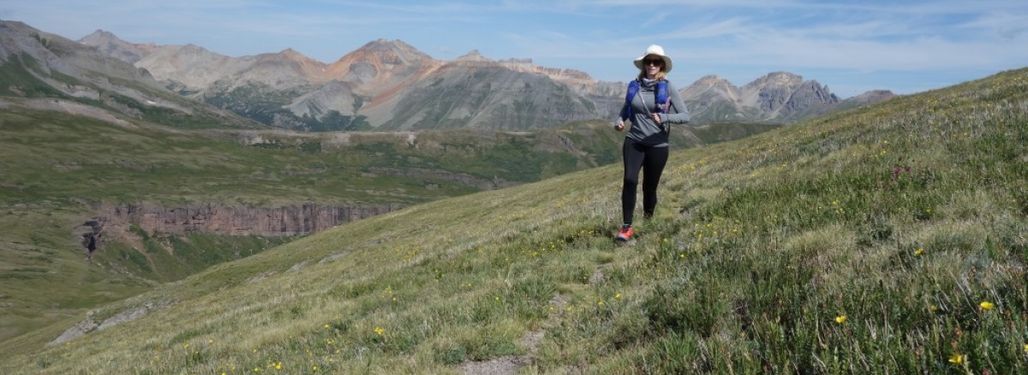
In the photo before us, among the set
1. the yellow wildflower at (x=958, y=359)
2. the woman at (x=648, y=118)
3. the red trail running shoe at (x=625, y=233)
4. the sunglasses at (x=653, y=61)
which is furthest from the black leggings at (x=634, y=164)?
the yellow wildflower at (x=958, y=359)

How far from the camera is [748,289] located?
6227 millimetres

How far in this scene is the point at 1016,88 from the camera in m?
22.0

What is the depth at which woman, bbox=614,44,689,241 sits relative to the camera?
39.5 feet

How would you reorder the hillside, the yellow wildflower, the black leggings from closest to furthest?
the yellow wildflower → the hillside → the black leggings

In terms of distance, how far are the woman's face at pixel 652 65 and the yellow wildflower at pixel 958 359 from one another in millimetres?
9220

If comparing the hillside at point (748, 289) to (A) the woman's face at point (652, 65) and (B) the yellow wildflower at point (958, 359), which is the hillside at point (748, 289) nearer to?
(B) the yellow wildflower at point (958, 359)

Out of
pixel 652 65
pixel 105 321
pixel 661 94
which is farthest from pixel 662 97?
pixel 105 321

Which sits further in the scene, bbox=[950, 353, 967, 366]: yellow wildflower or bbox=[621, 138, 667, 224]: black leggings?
bbox=[621, 138, 667, 224]: black leggings

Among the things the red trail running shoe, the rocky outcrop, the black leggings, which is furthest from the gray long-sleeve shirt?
the rocky outcrop

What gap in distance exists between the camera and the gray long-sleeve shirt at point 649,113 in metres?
12.1

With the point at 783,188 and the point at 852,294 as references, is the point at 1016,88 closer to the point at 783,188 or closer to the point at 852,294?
the point at 783,188

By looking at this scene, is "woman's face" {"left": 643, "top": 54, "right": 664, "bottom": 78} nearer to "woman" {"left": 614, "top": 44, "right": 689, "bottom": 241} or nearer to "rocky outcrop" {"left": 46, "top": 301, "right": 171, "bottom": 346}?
"woman" {"left": 614, "top": 44, "right": 689, "bottom": 241}

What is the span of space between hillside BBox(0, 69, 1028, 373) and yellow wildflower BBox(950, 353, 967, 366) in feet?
0.05

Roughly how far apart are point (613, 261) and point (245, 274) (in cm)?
5344
